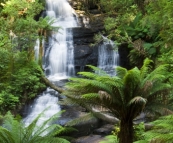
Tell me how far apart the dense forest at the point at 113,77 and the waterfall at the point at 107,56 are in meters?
0.41

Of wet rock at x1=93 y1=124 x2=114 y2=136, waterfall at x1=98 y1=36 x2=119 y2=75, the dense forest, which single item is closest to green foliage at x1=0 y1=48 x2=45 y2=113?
the dense forest

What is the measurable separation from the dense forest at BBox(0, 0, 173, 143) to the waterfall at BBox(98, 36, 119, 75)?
41 cm

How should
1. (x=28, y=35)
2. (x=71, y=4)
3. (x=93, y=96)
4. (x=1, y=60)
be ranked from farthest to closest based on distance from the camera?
1. (x=71, y=4)
2. (x=28, y=35)
3. (x=1, y=60)
4. (x=93, y=96)

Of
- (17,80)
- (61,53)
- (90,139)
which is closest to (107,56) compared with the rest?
(61,53)

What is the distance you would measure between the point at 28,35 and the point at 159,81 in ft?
21.9

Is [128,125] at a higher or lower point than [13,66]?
lower

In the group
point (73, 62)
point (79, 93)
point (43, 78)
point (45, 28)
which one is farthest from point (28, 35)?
point (79, 93)

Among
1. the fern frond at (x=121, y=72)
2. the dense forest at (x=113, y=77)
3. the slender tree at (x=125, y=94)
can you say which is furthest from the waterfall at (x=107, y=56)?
the slender tree at (x=125, y=94)

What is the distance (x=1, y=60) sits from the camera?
10.1 metres

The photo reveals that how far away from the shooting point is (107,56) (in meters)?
13.6

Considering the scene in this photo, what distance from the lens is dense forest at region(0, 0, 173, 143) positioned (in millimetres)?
5191

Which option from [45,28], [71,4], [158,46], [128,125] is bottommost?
[128,125]

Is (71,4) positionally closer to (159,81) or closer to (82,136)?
(82,136)

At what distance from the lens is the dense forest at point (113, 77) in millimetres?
5191
